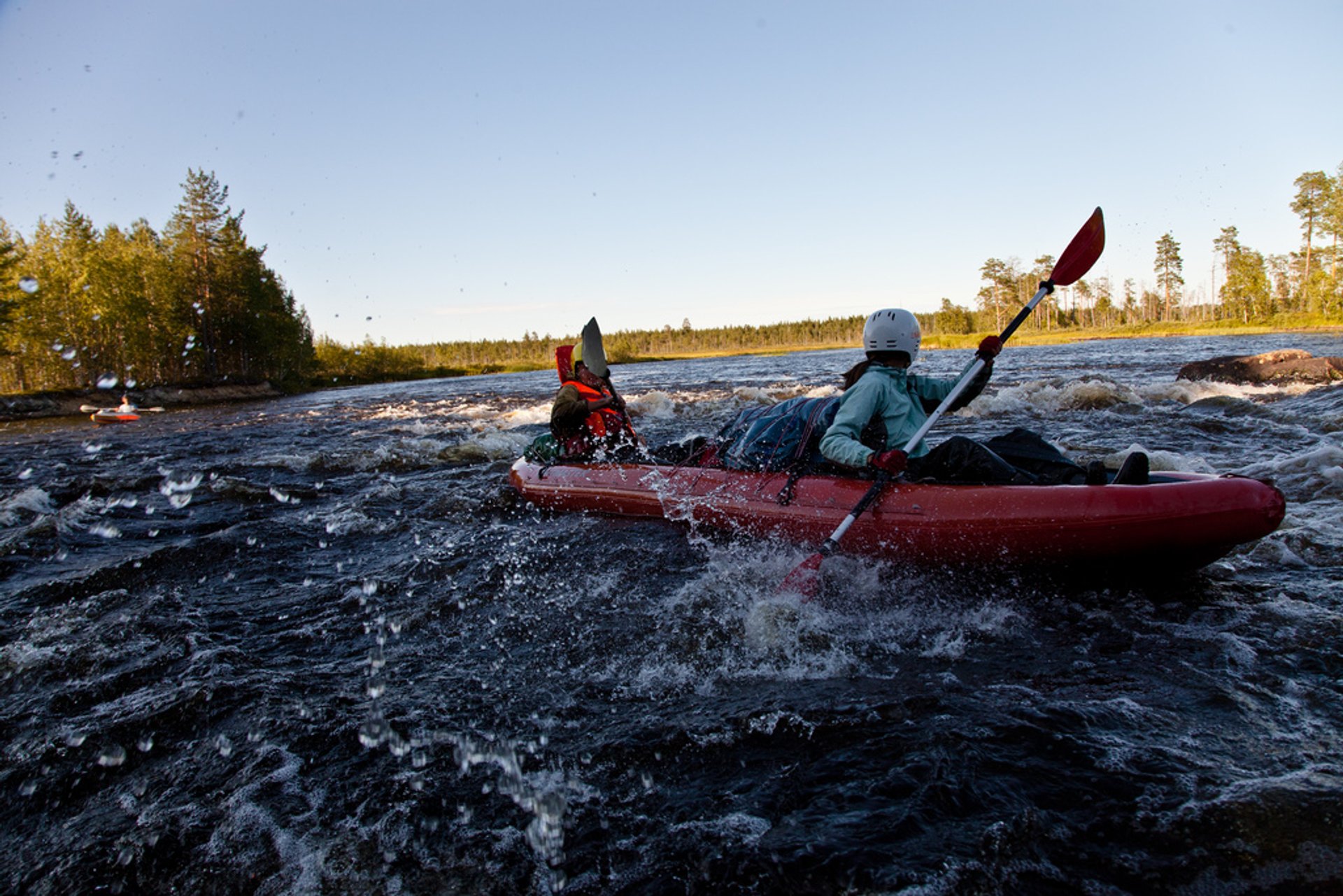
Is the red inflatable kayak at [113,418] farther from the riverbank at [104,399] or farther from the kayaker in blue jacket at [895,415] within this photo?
the kayaker in blue jacket at [895,415]

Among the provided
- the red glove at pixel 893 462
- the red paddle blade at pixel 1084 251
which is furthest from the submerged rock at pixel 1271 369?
the red glove at pixel 893 462

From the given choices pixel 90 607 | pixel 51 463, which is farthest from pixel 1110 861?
pixel 51 463

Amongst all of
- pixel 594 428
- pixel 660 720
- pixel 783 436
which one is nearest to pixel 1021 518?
pixel 783 436

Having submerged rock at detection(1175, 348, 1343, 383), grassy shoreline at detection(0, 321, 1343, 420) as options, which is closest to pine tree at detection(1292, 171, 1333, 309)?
grassy shoreline at detection(0, 321, 1343, 420)

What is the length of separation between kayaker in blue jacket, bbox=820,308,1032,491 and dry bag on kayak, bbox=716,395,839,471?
43cm

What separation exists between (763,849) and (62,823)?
2.73m

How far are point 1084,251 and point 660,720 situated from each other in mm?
4818

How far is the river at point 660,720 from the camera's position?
222cm

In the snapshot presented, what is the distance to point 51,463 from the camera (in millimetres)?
13227

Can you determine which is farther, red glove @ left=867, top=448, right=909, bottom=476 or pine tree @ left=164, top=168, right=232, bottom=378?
pine tree @ left=164, top=168, right=232, bottom=378

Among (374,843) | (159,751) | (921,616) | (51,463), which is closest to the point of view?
(374,843)

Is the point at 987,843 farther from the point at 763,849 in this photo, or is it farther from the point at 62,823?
the point at 62,823

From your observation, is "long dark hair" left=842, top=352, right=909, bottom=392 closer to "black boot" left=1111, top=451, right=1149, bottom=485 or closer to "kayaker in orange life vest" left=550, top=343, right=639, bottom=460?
"black boot" left=1111, top=451, right=1149, bottom=485

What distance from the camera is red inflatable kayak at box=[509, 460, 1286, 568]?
3.53 m
